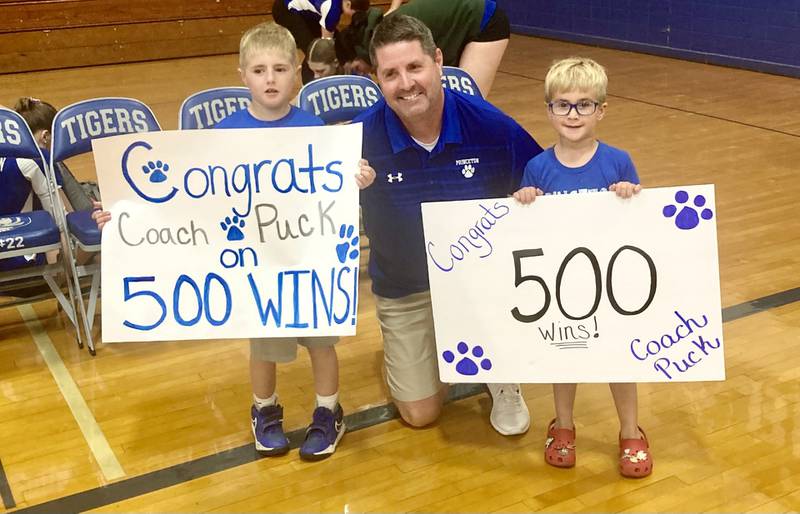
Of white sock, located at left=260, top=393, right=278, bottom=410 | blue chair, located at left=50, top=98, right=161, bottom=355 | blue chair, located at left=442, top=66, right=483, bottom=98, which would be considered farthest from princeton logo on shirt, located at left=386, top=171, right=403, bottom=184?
blue chair, located at left=50, top=98, right=161, bottom=355

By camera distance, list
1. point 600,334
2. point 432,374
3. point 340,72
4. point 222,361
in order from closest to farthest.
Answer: point 600,334 < point 432,374 < point 222,361 < point 340,72

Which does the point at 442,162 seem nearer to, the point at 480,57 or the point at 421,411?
the point at 421,411

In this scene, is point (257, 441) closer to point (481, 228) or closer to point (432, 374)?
point (432, 374)

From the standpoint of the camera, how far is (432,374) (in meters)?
3.06

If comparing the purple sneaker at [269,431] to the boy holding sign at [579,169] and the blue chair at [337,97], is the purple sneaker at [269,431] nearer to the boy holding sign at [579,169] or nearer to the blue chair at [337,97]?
the boy holding sign at [579,169]

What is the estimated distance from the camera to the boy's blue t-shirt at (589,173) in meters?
2.63

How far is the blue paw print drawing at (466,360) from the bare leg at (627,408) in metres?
0.40

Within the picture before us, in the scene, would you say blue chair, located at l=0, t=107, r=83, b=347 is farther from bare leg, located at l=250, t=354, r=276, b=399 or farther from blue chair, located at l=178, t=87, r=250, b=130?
bare leg, located at l=250, t=354, r=276, b=399

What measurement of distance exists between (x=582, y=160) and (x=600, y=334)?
0.52 m

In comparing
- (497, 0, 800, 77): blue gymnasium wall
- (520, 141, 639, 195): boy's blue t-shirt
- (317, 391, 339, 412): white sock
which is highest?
(497, 0, 800, 77): blue gymnasium wall

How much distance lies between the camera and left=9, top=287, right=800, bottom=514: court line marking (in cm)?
270

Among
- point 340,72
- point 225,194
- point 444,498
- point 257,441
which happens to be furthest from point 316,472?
point 340,72

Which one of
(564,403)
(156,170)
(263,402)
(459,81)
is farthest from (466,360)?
(459,81)

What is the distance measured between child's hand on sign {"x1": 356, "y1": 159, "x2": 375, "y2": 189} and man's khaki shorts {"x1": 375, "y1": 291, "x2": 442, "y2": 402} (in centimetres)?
53
